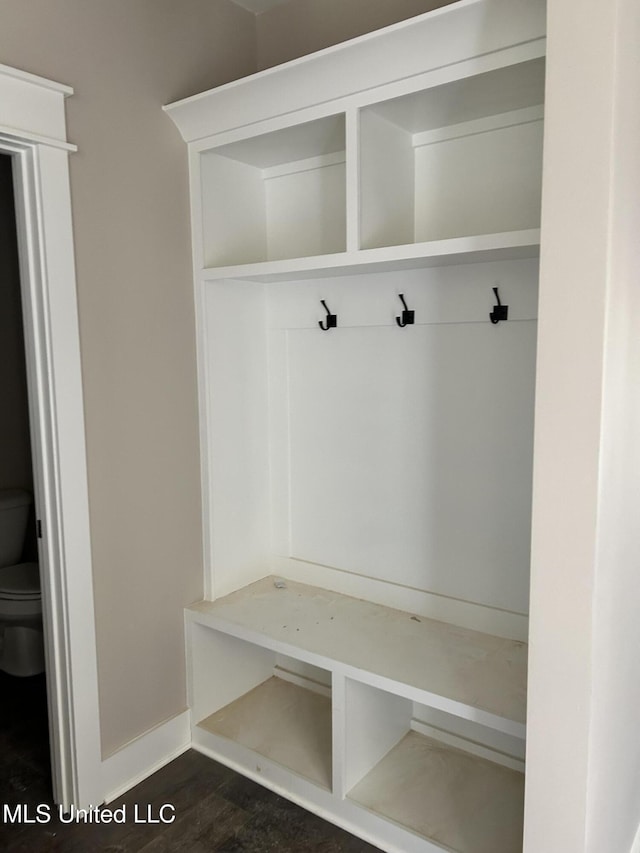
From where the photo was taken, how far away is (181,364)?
7.37ft

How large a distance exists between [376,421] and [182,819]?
1.35 m

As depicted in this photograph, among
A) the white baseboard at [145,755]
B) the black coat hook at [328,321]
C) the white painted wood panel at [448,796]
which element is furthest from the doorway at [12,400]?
the black coat hook at [328,321]

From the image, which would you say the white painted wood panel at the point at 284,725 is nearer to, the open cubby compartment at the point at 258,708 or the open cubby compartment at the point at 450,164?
the open cubby compartment at the point at 258,708

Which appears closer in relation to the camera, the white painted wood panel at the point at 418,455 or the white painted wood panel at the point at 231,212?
the white painted wood panel at the point at 418,455

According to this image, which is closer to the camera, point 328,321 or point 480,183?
point 480,183

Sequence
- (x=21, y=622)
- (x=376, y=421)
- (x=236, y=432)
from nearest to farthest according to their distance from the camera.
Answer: (x=376, y=421) → (x=236, y=432) → (x=21, y=622)

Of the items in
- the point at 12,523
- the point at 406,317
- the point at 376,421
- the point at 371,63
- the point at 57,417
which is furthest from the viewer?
the point at 12,523

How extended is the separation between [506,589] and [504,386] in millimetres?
612

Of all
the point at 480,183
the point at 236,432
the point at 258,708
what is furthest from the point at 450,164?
the point at 258,708

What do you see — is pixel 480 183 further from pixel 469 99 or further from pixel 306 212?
pixel 306 212

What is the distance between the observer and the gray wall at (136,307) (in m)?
1.91

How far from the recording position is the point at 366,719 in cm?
204

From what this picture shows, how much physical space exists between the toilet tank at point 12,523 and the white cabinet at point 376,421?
4.15ft

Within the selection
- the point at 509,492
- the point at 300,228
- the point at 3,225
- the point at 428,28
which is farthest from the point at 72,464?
the point at 3,225
